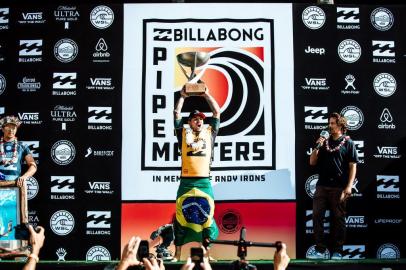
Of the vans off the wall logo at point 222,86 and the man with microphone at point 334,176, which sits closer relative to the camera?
the man with microphone at point 334,176

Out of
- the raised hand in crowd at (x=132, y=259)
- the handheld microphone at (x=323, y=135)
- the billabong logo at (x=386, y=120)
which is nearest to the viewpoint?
the raised hand in crowd at (x=132, y=259)

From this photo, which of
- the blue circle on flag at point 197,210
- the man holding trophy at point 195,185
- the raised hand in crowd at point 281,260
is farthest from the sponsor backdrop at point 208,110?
the raised hand in crowd at point 281,260

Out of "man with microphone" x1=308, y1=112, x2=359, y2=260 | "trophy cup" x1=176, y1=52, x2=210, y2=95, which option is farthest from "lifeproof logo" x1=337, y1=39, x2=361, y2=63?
"trophy cup" x1=176, y1=52, x2=210, y2=95

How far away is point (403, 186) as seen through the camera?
7.57 meters

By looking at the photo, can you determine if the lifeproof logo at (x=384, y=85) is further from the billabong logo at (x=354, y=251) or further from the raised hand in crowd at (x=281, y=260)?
the raised hand in crowd at (x=281, y=260)

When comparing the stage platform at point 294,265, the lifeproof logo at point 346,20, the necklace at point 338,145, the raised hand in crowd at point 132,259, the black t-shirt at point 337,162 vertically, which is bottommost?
the stage platform at point 294,265

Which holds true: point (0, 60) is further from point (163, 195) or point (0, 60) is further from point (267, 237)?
point (267, 237)

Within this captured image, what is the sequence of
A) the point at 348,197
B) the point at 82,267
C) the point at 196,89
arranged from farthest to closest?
the point at 348,197, the point at 196,89, the point at 82,267

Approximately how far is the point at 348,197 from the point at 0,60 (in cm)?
457

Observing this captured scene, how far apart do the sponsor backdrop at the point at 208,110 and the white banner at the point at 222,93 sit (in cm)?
1

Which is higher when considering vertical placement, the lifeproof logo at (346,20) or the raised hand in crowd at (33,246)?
the lifeproof logo at (346,20)

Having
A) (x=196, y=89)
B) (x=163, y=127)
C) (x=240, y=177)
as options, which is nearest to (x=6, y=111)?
(x=163, y=127)

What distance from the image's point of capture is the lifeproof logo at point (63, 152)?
24.8 ft

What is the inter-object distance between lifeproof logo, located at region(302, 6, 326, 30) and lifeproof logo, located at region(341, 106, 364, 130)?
1.09 meters
